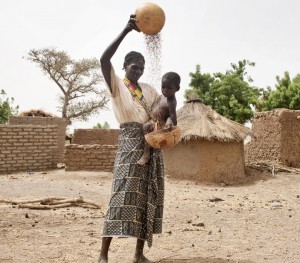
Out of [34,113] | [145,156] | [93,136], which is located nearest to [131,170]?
[145,156]

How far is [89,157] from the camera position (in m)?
11.1

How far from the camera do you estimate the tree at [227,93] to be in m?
21.7

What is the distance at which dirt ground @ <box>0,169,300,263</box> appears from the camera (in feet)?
11.7

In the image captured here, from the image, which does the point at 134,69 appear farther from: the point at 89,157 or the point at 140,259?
the point at 89,157

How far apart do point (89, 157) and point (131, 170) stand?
806cm

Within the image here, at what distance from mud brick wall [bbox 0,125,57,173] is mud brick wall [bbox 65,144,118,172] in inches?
46.4

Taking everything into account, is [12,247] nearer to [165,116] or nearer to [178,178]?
[165,116]

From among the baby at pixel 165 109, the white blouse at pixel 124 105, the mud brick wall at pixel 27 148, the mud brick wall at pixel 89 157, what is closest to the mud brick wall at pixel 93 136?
the mud brick wall at pixel 27 148

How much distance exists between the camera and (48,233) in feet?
14.5

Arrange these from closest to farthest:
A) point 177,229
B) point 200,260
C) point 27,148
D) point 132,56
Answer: point 132,56, point 200,260, point 177,229, point 27,148

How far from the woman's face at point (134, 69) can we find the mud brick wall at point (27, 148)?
8940 mm

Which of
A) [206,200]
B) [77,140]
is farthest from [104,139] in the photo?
[206,200]

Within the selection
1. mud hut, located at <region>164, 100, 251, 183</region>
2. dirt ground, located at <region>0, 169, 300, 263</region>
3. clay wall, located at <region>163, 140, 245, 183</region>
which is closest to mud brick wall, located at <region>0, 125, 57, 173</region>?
dirt ground, located at <region>0, 169, 300, 263</region>

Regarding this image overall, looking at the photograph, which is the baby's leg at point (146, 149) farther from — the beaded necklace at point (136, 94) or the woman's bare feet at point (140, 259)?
the woman's bare feet at point (140, 259)
